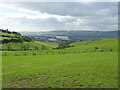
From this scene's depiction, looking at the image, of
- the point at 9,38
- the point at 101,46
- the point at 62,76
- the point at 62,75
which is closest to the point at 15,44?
the point at 9,38

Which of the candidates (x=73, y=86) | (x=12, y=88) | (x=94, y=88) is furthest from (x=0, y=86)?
(x=94, y=88)

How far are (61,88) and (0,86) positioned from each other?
5.72 meters

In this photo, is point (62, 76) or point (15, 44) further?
point (15, 44)

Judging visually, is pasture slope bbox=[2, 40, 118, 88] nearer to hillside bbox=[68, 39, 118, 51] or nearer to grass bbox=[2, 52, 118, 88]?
grass bbox=[2, 52, 118, 88]


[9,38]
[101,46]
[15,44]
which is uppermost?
[9,38]

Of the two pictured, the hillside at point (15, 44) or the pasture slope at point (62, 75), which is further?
the hillside at point (15, 44)

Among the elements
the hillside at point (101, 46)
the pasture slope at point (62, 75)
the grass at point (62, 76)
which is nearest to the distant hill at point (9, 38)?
the hillside at point (101, 46)

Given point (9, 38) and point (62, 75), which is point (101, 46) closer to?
point (62, 75)

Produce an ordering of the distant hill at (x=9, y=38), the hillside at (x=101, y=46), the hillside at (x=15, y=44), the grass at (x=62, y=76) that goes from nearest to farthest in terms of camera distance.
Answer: the grass at (x=62, y=76) → the hillside at (x=101, y=46) → the hillside at (x=15, y=44) → the distant hill at (x=9, y=38)

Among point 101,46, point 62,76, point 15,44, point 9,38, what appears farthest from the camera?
point 9,38

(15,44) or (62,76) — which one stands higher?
(15,44)

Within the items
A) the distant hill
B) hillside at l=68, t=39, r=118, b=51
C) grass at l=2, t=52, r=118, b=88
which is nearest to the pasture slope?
grass at l=2, t=52, r=118, b=88

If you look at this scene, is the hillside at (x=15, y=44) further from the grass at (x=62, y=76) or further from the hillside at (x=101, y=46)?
the grass at (x=62, y=76)

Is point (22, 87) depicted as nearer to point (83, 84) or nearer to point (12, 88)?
point (12, 88)
